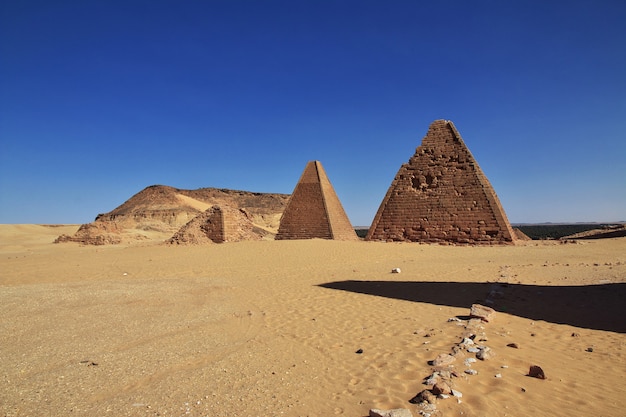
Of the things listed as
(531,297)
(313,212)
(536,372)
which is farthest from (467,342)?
(313,212)

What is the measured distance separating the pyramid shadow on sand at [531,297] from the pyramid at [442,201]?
8220 millimetres

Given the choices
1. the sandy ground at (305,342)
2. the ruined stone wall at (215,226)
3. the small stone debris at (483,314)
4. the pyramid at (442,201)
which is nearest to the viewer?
the sandy ground at (305,342)

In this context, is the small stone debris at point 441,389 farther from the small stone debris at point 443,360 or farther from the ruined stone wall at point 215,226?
the ruined stone wall at point 215,226

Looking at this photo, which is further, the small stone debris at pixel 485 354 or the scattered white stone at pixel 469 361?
the small stone debris at pixel 485 354

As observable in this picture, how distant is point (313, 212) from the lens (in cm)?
2022

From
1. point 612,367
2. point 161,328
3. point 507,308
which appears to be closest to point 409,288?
point 507,308

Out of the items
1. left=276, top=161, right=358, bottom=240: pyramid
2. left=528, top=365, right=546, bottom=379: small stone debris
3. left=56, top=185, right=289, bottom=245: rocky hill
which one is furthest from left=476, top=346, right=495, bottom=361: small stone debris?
left=56, top=185, right=289, bottom=245: rocky hill

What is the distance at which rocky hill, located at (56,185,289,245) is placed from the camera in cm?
2941

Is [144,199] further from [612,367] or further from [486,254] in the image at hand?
[612,367]

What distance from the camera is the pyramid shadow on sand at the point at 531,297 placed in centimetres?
552

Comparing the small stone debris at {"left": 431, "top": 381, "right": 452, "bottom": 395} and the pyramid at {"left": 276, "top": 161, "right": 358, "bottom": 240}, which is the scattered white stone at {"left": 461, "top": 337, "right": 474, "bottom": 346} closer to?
the small stone debris at {"left": 431, "top": 381, "right": 452, "bottom": 395}

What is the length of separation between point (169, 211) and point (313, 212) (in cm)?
2787

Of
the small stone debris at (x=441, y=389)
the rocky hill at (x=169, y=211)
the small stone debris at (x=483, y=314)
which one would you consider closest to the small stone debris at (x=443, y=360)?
the small stone debris at (x=441, y=389)

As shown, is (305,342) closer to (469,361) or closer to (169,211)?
(469,361)
